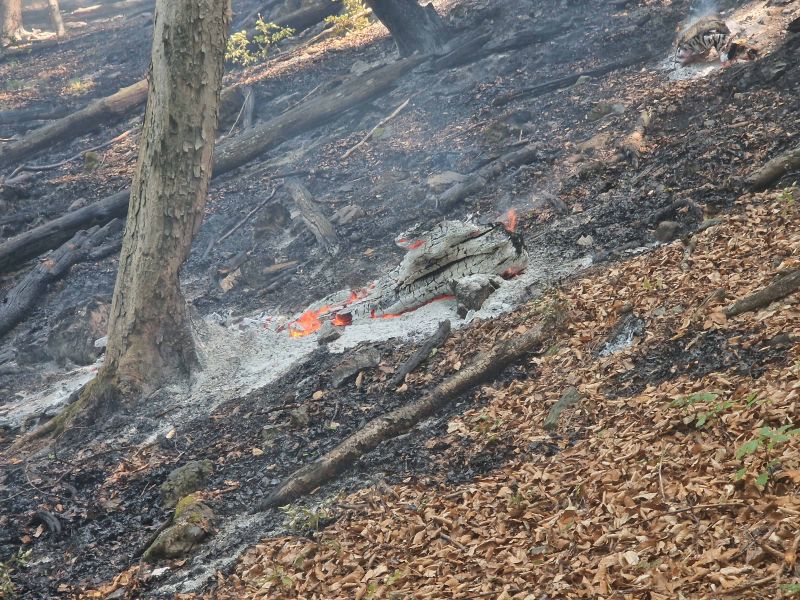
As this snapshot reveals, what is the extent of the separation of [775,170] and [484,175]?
400 cm

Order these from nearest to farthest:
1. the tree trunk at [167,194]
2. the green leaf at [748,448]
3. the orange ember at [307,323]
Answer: the green leaf at [748,448], the tree trunk at [167,194], the orange ember at [307,323]

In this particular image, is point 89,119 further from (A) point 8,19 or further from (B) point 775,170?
(B) point 775,170

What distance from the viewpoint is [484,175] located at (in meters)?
9.80

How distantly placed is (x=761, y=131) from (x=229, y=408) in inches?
234

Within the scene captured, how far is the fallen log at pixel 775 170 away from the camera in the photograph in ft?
21.0

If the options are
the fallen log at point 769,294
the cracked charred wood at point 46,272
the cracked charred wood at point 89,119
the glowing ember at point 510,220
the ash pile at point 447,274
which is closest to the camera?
the fallen log at point 769,294

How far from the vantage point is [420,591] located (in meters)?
3.64

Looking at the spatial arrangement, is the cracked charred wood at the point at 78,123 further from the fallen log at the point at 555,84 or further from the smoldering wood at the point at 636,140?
the smoldering wood at the point at 636,140

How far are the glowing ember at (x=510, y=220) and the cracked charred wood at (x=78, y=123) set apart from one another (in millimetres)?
9829

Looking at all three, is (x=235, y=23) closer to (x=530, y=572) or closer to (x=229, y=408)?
(x=229, y=408)

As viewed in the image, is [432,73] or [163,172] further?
Answer: [432,73]

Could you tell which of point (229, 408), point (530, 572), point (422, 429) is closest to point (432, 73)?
point (229, 408)

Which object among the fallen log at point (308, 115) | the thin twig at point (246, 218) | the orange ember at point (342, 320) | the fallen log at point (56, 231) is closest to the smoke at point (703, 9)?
the fallen log at point (308, 115)

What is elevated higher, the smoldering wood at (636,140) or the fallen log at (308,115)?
the fallen log at (308,115)
